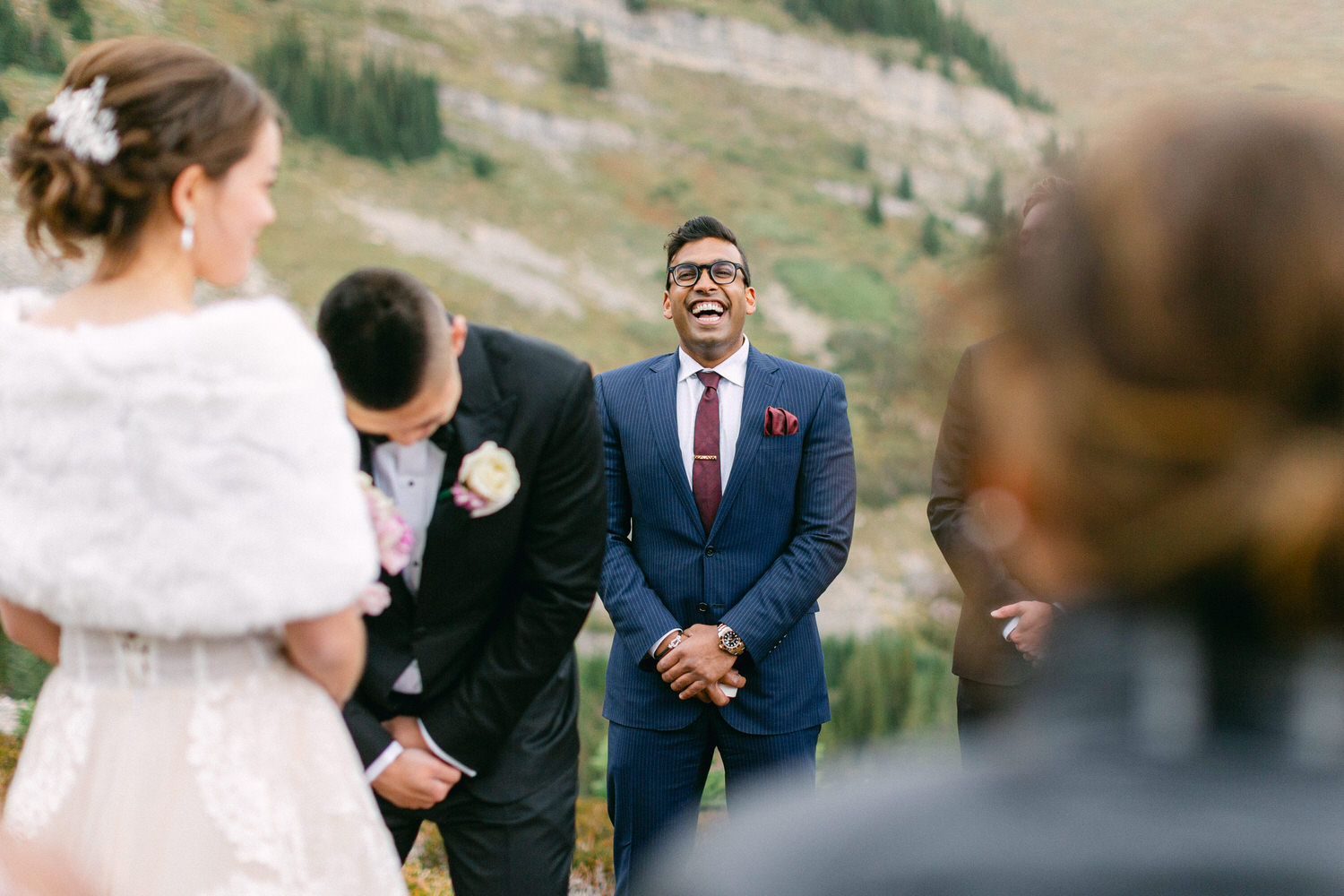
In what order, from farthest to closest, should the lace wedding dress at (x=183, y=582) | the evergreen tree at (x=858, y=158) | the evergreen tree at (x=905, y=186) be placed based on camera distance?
the evergreen tree at (x=858, y=158) → the evergreen tree at (x=905, y=186) → the lace wedding dress at (x=183, y=582)

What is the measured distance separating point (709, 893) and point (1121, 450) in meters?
0.48

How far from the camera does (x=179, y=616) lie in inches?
75.1

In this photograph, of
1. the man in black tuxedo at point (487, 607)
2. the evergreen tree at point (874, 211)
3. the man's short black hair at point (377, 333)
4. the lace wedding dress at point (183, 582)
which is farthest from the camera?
the evergreen tree at point (874, 211)

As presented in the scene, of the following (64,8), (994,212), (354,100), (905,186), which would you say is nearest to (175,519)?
(994,212)

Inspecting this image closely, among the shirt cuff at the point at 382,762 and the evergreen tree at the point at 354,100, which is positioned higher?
the shirt cuff at the point at 382,762

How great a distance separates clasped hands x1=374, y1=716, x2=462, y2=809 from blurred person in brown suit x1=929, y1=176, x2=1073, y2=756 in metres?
1.81

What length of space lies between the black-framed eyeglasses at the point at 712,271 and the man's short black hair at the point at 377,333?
1.83 meters

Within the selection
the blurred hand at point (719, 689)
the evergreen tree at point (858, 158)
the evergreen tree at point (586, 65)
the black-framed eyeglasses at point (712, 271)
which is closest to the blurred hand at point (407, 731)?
the blurred hand at point (719, 689)

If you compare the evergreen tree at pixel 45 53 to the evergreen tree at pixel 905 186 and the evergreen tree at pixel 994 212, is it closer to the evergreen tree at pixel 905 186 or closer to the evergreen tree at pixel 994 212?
the evergreen tree at pixel 905 186

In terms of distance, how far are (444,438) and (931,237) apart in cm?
2905

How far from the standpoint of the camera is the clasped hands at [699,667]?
3926 millimetres

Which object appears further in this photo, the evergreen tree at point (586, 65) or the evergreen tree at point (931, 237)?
the evergreen tree at point (586, 65)

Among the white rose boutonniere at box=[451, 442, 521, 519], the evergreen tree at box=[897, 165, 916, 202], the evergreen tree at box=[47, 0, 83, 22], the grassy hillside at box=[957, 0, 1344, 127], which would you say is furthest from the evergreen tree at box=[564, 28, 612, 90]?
the white rose boutonniere at box=[451, 442, 521, 519]

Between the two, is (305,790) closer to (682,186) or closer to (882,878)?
(882,878)
